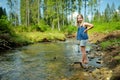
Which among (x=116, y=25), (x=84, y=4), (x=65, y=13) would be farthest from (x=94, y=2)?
(x=116, y=25)

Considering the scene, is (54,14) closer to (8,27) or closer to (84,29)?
(8,27)

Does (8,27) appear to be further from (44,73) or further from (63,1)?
(63,1)

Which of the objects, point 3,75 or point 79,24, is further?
point 79,24

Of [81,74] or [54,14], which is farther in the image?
[54,14]

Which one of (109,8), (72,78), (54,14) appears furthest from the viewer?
(109,8)

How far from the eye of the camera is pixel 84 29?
1059 cm

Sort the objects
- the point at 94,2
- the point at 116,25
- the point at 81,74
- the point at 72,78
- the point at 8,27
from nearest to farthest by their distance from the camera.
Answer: the point at 72,78, the point at 81,74, the point at 8,27, the point at 116,25, the point at 94,2

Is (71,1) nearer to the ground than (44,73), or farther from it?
farther from it

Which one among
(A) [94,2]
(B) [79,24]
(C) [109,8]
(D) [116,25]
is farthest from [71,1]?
(C) [109,8]

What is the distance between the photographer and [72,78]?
856cm

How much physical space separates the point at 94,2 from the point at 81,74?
66252mm

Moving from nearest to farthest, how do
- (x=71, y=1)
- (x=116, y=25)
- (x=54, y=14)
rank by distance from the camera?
(x=116, y=25) → (x=54, y=14) → (x=71, y=1)

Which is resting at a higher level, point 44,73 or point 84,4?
point 84,4

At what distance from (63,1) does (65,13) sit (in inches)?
206
